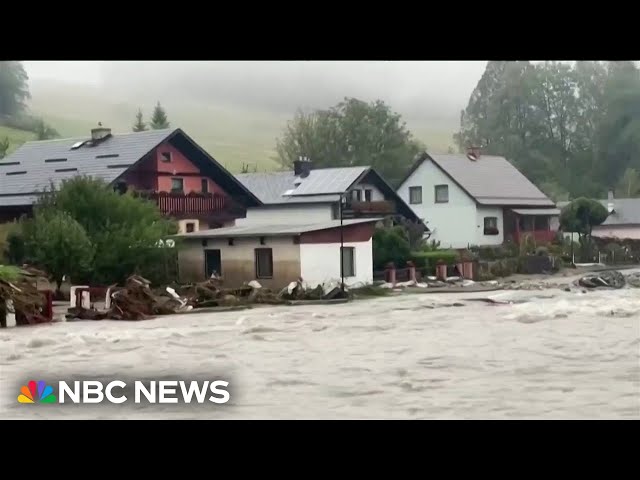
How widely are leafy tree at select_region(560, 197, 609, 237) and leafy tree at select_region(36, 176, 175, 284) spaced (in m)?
3.26

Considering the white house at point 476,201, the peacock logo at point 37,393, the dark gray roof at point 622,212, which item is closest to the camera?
the peacock logo at point 37,393

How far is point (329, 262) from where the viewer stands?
8.05m

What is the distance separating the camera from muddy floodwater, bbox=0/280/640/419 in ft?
14.4

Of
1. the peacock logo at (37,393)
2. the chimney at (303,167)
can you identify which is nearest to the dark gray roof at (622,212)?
the chimney at (303,167)

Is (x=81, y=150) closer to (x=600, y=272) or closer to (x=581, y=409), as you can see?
(x=581, y=409)

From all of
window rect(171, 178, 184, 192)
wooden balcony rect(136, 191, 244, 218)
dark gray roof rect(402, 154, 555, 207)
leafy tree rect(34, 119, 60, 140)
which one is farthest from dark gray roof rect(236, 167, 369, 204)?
leafy tree rect(34, 119, 60, 140)

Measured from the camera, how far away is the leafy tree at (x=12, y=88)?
5.09 meters

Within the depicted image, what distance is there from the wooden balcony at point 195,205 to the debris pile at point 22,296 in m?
1.07

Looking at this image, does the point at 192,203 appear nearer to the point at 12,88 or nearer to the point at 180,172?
the point at 180,172

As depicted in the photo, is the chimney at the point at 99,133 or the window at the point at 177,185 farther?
the window at the point at 177,185

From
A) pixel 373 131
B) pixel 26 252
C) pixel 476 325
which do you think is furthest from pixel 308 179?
pixel 26 252

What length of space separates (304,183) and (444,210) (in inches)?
74.4

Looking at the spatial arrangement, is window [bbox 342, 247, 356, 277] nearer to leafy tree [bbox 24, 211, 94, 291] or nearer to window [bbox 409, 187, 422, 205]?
window [bbox 409, 187, 422, 205]

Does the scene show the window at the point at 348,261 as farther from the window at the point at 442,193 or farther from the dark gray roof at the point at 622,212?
the dark gray roof at the point at 622,212
